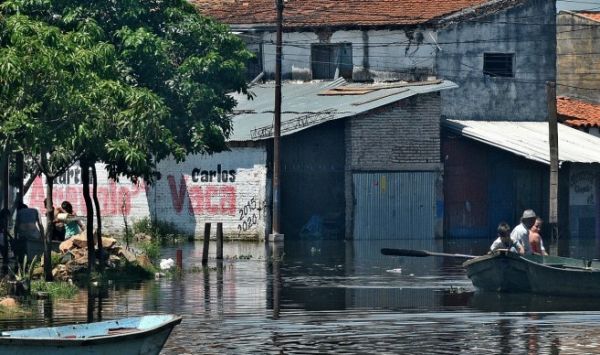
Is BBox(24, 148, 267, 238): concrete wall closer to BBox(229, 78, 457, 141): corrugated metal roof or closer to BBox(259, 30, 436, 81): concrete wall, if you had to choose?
BBox(229, 78, 457, 141): corrugated metal roof

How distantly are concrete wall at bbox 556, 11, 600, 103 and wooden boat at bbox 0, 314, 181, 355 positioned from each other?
147ft

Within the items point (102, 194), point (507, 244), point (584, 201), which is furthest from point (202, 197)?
point (507, 244)

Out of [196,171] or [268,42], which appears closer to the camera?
[196,171]

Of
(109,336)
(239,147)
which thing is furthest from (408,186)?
(109,336)

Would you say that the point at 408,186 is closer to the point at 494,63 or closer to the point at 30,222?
the point at 494,63

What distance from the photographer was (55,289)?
28.3 metres

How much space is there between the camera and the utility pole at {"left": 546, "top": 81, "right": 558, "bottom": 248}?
144 ft

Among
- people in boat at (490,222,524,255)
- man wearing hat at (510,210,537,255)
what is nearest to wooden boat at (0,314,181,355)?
people in boat at (490,222,524,255)

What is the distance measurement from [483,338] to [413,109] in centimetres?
2665

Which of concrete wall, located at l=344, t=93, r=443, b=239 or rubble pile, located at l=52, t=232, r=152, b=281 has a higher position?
concrete wall, located at l=344, t=93, r=443, b=239

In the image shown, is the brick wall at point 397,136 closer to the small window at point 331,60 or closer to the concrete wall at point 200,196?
the concrete wall at point 200,196

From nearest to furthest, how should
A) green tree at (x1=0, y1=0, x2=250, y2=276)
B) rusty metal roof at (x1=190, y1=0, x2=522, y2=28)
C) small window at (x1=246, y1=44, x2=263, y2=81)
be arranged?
1. green tree at (x1=0, y1=0, x2=250, y2=276)
2. rusty metal roof at (x1=190, y1=0, x2=522, y2=28)
3. small window at (x1=246, y1=44, x2=263, y2=81)

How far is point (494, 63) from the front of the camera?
175 ft

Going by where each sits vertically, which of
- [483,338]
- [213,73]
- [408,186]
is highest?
[213,73]
